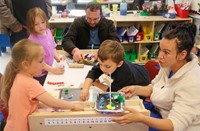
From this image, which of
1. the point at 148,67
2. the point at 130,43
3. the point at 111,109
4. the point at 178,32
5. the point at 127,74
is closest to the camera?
the point at 111,109

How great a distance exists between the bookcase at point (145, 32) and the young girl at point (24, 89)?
2.27 meters

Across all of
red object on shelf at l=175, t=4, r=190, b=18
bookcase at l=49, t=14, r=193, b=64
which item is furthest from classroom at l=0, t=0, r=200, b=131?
red object on shelf at l=175, t=4, r=190, b=18

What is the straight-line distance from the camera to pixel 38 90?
1.20 metres

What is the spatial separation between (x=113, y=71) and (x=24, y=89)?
60cm

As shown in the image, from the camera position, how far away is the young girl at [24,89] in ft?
3.91

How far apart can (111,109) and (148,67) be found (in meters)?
1.11

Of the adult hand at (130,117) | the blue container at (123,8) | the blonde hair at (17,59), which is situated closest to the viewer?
the adult hand at (130,117)

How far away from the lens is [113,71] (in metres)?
1.58

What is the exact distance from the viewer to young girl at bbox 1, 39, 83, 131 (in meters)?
1.19

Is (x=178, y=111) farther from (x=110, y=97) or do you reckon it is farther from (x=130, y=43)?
(x=130, y=43)

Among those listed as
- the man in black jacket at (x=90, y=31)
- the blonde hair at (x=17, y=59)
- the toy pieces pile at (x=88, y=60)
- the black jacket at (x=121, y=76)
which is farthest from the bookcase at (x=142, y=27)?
the blonde hair at (x=17, y=59)

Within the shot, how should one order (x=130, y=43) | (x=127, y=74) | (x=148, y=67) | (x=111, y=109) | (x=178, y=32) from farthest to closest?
(x=130, y=43), (x=148, y=67), (x=127, y=74), (x=178, y=32), (x=111, y=109)

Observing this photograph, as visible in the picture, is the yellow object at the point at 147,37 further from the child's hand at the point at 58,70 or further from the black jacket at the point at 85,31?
the child's hand at the point at 58,70

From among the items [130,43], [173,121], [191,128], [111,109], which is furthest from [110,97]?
[130,43]
